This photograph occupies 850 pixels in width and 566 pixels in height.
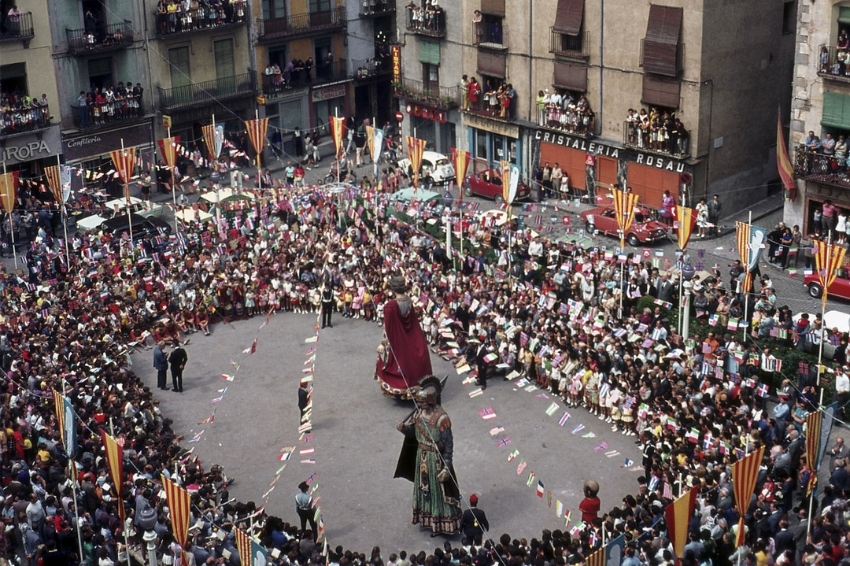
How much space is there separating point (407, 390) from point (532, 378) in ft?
12.3

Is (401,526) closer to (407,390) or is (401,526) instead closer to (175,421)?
(407,390)

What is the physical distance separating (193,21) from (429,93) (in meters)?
10.9

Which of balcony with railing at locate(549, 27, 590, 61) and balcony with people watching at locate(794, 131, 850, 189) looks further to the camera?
balcony with railing at locate(549, 27, 590, 61)

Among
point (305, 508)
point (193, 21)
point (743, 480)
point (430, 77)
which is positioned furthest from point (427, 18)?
point (743, 480)

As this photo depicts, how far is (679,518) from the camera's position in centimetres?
2353

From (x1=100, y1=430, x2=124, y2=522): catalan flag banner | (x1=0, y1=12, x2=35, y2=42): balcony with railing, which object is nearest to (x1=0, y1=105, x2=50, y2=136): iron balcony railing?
(x1=0, y1=12, x2=35, y2=42): balcony with railing

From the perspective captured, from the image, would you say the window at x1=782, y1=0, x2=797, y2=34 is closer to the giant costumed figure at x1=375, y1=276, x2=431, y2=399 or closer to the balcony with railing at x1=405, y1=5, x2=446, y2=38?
the balcony with railing at x1=405, y1=5, x2=446, y2=38

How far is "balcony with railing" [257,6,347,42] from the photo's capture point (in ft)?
190

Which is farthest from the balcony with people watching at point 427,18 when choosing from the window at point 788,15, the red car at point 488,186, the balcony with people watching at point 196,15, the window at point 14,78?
the window at point 14,78

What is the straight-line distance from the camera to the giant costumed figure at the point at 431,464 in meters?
26.9

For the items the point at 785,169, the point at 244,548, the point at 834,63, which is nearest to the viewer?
the point at 244,548

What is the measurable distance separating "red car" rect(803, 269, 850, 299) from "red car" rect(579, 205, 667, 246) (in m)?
6.77

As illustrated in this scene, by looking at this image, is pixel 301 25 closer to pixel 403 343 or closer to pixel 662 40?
pixel 662 40

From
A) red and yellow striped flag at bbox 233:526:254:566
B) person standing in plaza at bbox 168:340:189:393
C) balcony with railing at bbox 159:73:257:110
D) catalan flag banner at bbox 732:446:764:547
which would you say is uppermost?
balcony with railing at bbox 159:73:257:110
